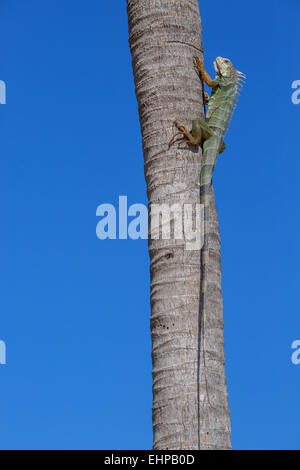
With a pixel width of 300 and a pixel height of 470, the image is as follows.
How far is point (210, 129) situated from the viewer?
5.13m

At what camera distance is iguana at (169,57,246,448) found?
14.3 feet

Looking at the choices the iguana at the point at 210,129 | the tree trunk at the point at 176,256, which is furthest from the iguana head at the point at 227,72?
the tree trunk at the point at 176,256

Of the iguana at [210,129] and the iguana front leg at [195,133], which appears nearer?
the iguana at [210,129]

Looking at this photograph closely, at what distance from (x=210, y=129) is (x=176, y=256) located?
1304mm

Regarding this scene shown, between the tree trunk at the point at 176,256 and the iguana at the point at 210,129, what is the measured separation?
0.15 ft

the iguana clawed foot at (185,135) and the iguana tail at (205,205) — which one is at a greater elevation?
the iguana clawed foot at (185,135)

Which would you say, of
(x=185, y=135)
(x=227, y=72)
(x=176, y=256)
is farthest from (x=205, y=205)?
(x=227, y=72)

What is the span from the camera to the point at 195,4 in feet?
17.1

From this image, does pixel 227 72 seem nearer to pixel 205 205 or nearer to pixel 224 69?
pixel 224 69

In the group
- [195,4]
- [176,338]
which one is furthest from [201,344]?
[195,4]

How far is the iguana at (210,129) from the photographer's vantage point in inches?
171

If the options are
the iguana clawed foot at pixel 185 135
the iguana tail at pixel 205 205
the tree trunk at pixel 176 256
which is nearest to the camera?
the tree trunk at pixel 176 256

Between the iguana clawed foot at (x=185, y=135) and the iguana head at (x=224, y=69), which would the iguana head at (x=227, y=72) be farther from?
the iguana clawed foot at (x=185, y=135)

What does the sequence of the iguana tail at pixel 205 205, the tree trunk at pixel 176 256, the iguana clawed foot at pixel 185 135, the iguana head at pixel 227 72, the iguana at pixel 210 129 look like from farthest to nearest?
the iguana head at pixel 227 72 < the iguana clawed foot at pixel 185 135 < the iguana at pixel 210 129 < the iguana tail at pixel 205 205 < the tree trunk at pixel 176 256
